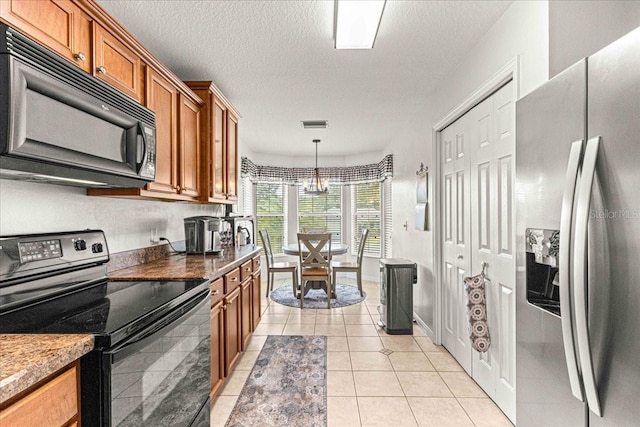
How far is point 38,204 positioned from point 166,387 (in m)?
1.06

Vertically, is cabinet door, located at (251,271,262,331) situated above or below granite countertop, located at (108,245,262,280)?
below

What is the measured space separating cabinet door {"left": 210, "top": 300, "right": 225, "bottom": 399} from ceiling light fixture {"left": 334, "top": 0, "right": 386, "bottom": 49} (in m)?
1.88

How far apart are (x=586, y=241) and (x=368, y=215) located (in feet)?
17.6

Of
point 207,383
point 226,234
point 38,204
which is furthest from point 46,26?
point 226,234

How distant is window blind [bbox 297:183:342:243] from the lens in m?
6.53

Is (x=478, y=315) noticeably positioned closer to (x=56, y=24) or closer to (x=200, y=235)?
(x=200, y=235)

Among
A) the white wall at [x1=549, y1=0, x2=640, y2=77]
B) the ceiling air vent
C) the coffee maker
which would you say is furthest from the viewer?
the ceiling air vent

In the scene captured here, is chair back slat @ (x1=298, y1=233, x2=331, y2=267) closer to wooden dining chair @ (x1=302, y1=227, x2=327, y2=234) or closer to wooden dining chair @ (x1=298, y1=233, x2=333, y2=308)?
wooden dining chair @ (x1=298, y1=233, x2=333, y2=308)

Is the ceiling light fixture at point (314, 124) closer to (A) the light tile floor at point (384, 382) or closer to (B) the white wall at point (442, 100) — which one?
(B) the white wall at point (442, 100)

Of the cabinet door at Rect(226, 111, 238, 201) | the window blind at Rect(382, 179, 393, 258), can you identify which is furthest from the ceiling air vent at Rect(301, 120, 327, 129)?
the window blind at Rect(382, 179, 393, 258)

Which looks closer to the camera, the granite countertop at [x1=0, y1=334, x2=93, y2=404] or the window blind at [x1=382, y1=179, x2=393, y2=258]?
the granite countertop at [x1=0, y1=334, x2=93, y2=404]

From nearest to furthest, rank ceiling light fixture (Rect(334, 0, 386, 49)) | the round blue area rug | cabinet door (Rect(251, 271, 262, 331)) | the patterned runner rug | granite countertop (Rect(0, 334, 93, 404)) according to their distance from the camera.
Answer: granite countertop (Rect(0, 334, 93, 404)), ceiling light fixture (Rect(334, 0, 386, 49)), the patterned runner rug, cabinet door (Rect(251, 271, 262, 331)), the round blue area rug

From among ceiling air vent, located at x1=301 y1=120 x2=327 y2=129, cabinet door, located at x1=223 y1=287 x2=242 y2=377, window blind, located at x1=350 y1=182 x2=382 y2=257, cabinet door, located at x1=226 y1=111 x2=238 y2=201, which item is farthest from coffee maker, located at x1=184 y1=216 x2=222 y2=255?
window blind, located at x1=350 y1=182 x2=382 y2=257

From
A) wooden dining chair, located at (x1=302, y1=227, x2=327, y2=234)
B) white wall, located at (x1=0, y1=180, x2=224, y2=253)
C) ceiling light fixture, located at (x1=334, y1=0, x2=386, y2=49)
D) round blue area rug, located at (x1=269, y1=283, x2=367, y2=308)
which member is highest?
ceiling light fixture, located at (x1=334, y1=0, x2=386, y2=49)
